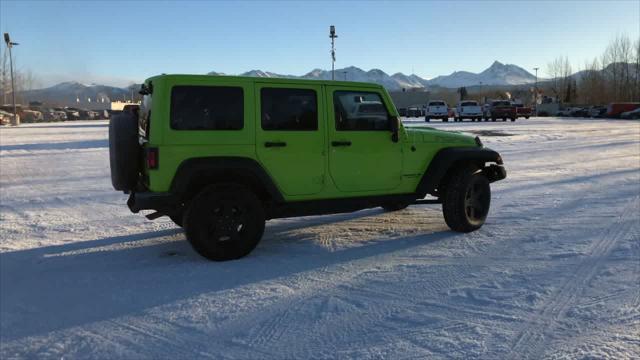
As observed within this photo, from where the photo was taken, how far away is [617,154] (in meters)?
17.0

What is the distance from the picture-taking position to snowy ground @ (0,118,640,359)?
3.72m

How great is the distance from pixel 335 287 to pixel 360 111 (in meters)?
2.27

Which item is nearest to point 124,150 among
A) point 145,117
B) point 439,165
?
point 145,117

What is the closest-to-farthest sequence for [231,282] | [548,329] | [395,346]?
[395,346], [548,329], [231,282]

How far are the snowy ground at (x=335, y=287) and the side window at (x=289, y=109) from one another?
1451 millimetres

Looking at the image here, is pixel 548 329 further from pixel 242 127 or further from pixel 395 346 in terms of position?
pixel 242 127

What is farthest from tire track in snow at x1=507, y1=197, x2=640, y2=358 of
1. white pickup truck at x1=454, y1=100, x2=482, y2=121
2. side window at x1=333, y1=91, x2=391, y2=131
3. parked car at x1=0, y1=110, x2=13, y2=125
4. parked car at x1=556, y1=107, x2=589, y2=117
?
parked car at x1=556, y1=107, x2=589, y2=117

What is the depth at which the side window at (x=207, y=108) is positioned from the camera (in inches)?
209

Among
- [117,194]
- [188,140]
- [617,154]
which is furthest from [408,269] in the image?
[617,154]

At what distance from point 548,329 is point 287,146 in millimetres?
3120

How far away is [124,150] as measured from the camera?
221 inches

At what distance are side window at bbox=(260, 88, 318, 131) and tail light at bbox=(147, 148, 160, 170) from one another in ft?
3.73

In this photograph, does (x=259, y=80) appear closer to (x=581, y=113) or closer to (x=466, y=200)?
(x=466, y=200)

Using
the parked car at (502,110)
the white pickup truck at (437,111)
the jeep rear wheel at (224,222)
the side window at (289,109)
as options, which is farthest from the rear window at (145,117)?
the parked car at (502,110)
